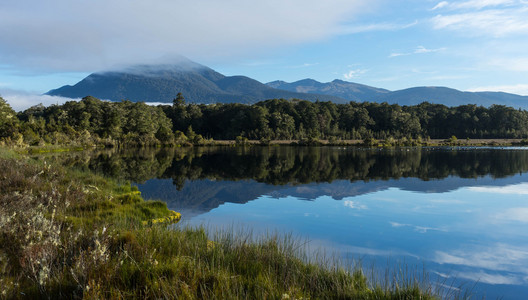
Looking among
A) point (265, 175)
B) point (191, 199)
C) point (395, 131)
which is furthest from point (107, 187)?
point (395, 131)

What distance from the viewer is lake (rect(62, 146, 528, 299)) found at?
26.2 ft

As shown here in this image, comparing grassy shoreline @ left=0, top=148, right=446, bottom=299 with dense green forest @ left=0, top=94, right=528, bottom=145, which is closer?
grassy shoreline @ left=0, top=148, right=446, bottom=299

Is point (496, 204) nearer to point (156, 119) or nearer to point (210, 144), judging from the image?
point (210, 144)

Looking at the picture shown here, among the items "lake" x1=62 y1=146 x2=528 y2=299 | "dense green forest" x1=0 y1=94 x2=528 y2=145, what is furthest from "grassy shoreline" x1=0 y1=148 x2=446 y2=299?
"dense green forest" x1=0 y1=94 x2=528 y2=145

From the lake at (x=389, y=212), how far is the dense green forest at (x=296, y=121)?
44.9 meters

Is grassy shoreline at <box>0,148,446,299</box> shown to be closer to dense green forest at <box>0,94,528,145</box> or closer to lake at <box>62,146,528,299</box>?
lake at <box>62,146,528,299</box>

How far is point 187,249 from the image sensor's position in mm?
5684

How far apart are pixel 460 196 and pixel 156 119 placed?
67.6m

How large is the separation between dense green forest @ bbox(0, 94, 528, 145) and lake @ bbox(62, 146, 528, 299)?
44902 mm

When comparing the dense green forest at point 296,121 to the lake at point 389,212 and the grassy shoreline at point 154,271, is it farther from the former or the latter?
the grassy shoreline at point 154,271

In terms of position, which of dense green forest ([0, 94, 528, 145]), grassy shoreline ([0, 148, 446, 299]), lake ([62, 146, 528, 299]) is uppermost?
dense green forest ([0, 94, 528, 145])

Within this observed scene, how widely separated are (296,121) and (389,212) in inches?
3052

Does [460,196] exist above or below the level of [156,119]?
below

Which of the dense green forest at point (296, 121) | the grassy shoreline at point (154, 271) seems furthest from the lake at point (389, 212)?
the dense green forest at point (296, 121)
